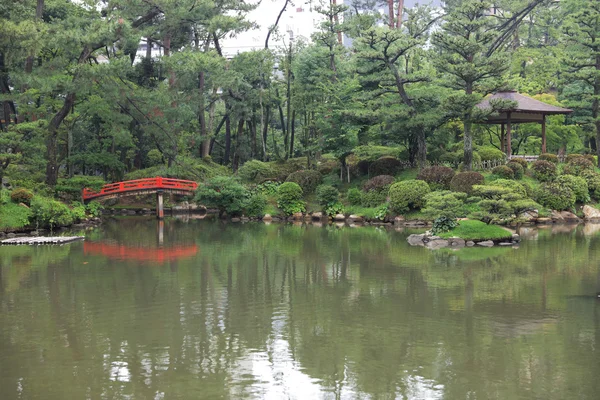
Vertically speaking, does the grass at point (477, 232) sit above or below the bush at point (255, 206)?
below

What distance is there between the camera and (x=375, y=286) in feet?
46.5

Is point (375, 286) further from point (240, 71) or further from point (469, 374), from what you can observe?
point (240, 71)

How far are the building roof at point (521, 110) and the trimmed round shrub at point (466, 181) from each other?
4.65 meters

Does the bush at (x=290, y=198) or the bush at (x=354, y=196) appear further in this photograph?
the bush at (x=290, y=198)

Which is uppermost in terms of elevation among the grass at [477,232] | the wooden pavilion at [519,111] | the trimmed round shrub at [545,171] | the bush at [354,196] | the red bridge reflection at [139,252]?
the wooden pavilion at [519,111]

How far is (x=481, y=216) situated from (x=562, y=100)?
61.2 feet

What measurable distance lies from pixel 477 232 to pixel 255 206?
1414cm

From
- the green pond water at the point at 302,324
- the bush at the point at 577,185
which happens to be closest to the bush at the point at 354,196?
the bush at the point at 577,185

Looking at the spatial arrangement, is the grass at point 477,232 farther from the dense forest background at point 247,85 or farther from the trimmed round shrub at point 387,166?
the trimmed round shrub at point 387,166

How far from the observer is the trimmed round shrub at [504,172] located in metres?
29.5

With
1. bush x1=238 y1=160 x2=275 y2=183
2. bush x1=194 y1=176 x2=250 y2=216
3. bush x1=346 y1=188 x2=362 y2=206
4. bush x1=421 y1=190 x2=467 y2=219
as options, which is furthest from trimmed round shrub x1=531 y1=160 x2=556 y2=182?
bush x1=194 y1=176 x2=250 y2=216

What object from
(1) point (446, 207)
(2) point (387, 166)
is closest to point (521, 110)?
(2) point (387, 166)

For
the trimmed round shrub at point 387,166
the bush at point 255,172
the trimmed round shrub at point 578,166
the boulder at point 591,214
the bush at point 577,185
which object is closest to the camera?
the boulder at point 591,214

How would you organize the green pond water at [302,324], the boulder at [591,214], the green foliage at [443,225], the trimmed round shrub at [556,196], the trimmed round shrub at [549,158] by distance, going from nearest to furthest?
the green pond water at [302,324]
the green foliage at [443,225]
the trimmed round shrub at [556,196]
the boulder at [591,214]
the trimmed round shrub at [549,158]
